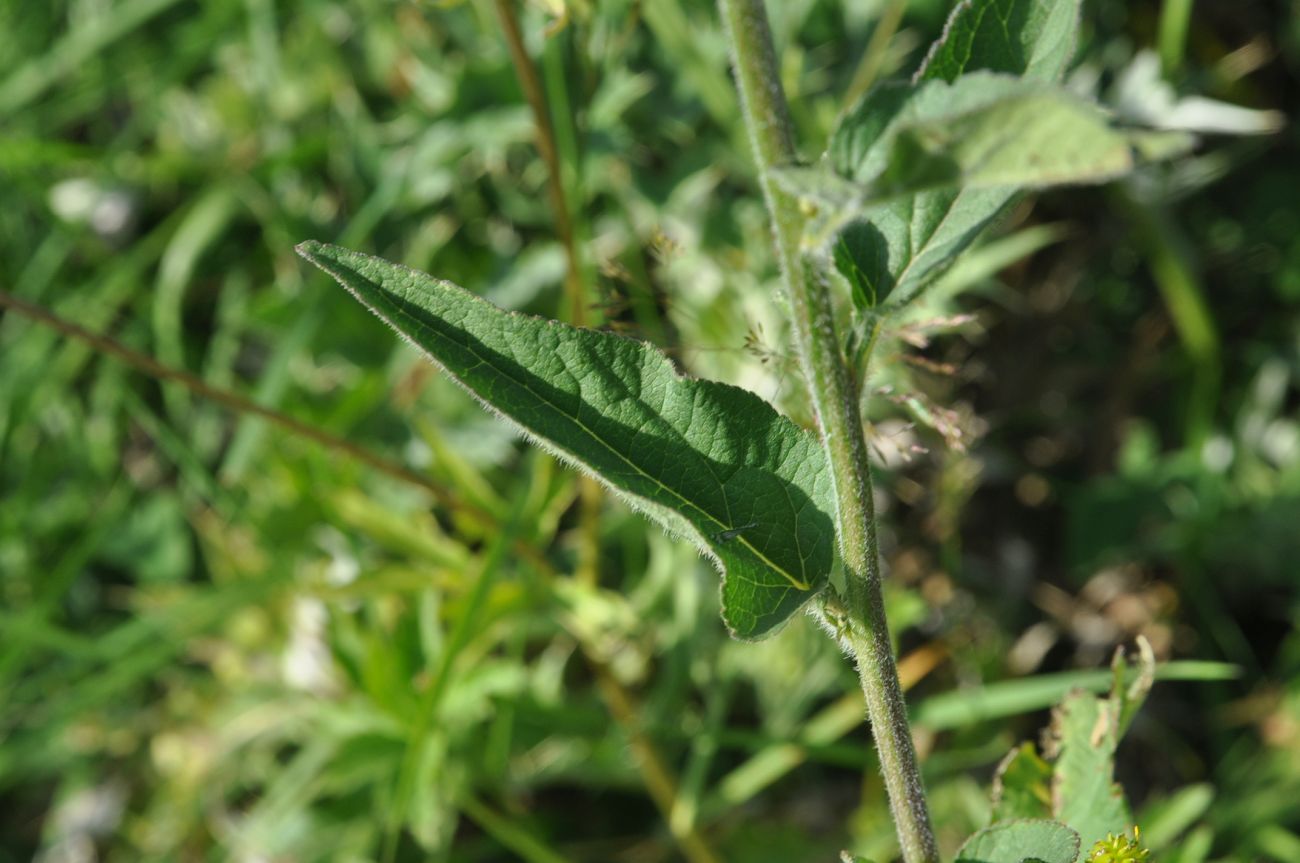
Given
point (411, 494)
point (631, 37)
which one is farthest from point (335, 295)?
point (631, 37)

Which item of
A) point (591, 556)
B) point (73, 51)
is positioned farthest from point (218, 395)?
point (73, 51)

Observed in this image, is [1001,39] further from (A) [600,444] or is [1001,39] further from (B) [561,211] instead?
(B) [561,211]

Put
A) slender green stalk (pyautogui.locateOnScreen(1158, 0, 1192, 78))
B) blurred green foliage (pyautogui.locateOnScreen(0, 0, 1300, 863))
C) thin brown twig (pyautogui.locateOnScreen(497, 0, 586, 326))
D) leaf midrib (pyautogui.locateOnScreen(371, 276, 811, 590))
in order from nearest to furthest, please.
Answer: leaf midrib (pyautogui.locateOnScreen(371, 276, 811, 590))
thin brown twig (pyautogui.locateOnScreen(497, 0, 586, 326))
blurred green foliage (pyautogui.locateOnScreen(0, 0, 1300, 863))
slender green stalk (pyautogui.locateOnScreen(1158, 0, 1192, 78))

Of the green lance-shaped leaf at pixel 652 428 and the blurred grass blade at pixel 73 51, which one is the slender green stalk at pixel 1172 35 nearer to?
the green lance-shaped leaf at pixel 652 428

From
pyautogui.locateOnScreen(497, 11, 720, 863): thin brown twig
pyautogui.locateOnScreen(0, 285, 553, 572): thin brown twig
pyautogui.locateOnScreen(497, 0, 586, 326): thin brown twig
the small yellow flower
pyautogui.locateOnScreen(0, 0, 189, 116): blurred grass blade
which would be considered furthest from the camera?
pyautogui.locateOnScreen(0, 0, 189, 116): blurred grass blade

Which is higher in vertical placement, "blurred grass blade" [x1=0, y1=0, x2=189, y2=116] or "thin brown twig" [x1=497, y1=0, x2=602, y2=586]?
"blurred grass blade" [x1=0, y1=0, x2=189, y2=116]

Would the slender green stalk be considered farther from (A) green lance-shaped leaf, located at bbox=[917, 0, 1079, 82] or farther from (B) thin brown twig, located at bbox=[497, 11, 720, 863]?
(A) green lance-shaped leaf, located at bbox=[917, 0, 1079, 82]

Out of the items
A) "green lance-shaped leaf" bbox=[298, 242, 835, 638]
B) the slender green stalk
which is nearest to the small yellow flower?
"green lance-shaped leaf" bbox=[298, 242, 835, 638]
